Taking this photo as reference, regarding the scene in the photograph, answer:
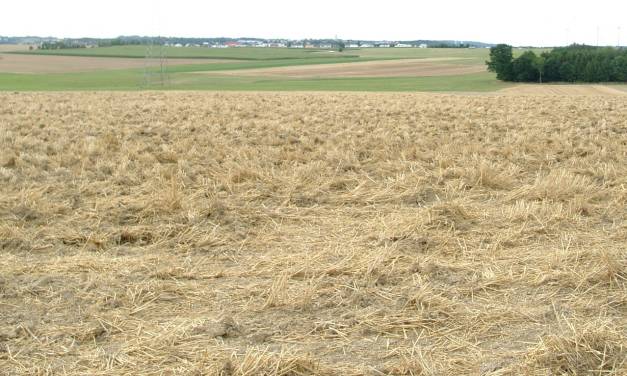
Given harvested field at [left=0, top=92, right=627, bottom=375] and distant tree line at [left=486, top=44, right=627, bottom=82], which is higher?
distant tree line at [left=486, top=44, right=627, bottom=82]

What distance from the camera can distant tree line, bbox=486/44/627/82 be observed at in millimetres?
80450

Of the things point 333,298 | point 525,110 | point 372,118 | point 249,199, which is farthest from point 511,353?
point 525,110

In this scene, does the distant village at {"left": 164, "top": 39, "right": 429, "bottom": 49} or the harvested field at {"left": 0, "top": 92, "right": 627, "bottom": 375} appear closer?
the harvested field at {"left": 0, "top": 92, "right": 627, "bottom": 375}

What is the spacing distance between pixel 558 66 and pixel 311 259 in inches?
3267

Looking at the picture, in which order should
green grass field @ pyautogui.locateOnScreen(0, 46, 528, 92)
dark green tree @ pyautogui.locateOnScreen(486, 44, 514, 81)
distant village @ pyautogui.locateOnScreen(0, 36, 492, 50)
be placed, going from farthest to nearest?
1. distant village @ pyautogui.locateOnScreen(0, 36, 492, 50)
2. dark green tree @ pyautogui.locateOnScreen(486, 44, 514, 81)
3. green grass field @ pyautogui.locateOnScreen(0, 46, 528, 92)

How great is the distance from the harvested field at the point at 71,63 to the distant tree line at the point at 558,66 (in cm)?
4423

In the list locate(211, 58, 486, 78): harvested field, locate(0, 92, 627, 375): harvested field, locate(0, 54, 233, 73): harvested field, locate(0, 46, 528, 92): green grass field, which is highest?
locate(0, 54, 233, 73): harvested field

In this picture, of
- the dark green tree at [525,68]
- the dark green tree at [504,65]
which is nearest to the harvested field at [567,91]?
the dark green tree at [504,65]

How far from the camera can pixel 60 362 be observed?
4.36 metres

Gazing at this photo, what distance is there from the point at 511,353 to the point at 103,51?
455 feet

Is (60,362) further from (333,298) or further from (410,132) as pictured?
(410,132)

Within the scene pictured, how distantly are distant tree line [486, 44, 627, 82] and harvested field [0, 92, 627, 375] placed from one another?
72.3 meters

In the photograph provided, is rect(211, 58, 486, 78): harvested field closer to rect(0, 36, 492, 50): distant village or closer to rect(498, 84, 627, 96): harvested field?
rect(498, 84, 627, 96): harvested field

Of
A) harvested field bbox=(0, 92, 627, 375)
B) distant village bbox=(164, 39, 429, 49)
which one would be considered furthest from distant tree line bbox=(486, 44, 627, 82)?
distant village bbox=(164, 39, 429, 49)
